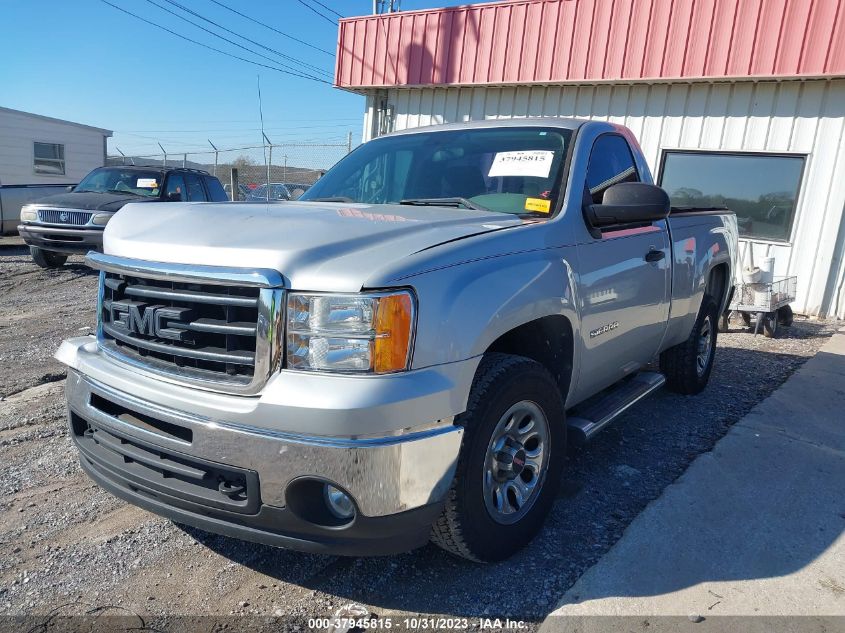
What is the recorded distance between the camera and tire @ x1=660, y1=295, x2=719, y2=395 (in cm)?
484

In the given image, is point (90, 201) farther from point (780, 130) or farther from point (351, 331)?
point (780, 130)

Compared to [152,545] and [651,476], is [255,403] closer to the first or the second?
[152,545]

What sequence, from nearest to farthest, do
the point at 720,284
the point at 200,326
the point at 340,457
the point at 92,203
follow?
the point at 340,457
the point at 200,326
the point at 720,284
the point at 92,203

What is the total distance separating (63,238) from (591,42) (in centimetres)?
861

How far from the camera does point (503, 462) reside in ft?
8.38

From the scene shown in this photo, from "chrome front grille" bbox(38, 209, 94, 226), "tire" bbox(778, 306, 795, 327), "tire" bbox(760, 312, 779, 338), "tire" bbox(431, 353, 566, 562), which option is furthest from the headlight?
"chrome front grille" bbox(38, 209, 94, 226)

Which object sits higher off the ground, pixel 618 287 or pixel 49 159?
pixel 49 159

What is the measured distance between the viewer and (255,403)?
6.67ft

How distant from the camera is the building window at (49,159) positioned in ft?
67.7

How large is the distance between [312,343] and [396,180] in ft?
5.99

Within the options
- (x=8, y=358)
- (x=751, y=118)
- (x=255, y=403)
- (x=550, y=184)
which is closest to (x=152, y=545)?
(x=255, y=403)

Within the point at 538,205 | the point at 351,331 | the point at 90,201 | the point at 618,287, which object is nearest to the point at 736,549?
the point at 618,287

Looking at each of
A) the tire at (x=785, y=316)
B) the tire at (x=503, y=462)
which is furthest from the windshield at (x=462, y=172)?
the tire at (x=785, y=316)

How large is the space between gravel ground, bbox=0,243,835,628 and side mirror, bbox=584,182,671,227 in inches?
57.4
